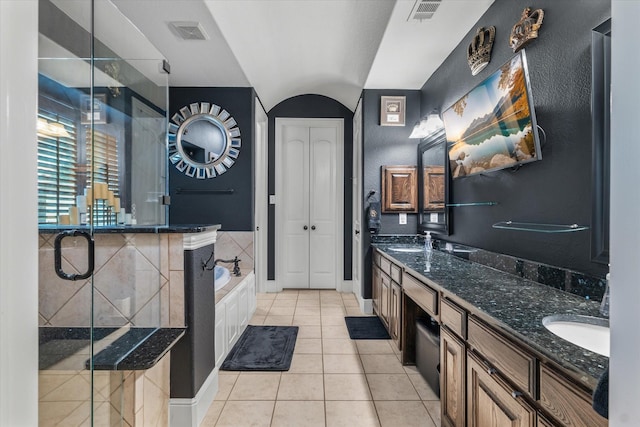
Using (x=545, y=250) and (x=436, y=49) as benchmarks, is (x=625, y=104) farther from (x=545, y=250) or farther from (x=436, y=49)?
(x=436, y=49)

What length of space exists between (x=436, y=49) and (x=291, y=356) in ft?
9.59

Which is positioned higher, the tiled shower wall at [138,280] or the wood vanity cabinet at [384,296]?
the tiled shower wall at [138,280]

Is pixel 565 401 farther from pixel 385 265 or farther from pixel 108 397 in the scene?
pixel 385 265

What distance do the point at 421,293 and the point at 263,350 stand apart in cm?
152

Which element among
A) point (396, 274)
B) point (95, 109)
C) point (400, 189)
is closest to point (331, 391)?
point (396, 274)

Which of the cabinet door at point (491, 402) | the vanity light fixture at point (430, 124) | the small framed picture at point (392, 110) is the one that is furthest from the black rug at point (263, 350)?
the small framed picture at point (392, 110)

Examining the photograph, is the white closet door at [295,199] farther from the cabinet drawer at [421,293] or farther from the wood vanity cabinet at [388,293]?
the cabinet drawer at [421,293]

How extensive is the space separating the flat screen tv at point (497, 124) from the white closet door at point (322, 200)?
240 centimetres

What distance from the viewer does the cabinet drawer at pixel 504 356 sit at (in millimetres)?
1027

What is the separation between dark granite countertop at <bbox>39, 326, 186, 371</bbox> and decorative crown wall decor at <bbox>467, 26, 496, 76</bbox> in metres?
2.62

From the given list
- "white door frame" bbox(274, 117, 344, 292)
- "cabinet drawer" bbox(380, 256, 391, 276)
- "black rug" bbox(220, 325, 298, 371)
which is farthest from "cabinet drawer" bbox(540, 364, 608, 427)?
"white door frame" bbox(274, 117, 344, 292)

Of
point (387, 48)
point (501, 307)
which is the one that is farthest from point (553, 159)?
point (387, 48)

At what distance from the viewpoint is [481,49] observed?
7.70 ft

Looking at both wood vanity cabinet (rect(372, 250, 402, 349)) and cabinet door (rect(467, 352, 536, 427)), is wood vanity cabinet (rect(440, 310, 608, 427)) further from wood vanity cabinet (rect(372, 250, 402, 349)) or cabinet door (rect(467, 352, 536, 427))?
wood vanity cabinet (rect(372, 250, 402, 349))
